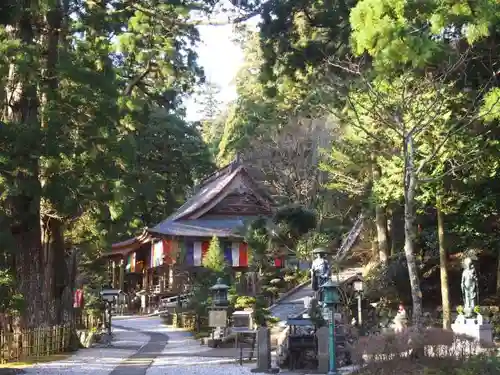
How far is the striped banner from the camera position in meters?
32.3

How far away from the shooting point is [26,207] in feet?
49.3

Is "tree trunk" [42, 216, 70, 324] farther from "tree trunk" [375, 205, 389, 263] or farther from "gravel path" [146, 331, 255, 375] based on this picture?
"tree trunk" [375, 205, 389, 263]

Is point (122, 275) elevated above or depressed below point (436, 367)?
above

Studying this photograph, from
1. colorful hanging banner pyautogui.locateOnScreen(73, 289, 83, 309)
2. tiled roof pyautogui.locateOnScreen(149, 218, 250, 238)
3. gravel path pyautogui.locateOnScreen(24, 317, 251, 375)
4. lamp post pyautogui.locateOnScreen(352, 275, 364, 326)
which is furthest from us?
tiled roof pyautogui.locateOnScreen(149, 218, 250, 238)

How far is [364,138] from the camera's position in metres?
17.3

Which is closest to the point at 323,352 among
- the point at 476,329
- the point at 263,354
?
the point at 263,354

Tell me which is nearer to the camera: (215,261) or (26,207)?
(26,207)

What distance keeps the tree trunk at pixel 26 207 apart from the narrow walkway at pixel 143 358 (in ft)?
8.71

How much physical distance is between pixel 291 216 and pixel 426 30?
1550 cm

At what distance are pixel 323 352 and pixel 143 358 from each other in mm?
5586

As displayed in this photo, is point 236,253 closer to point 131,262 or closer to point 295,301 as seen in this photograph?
point 295,301

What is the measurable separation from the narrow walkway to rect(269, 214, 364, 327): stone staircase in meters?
3.79

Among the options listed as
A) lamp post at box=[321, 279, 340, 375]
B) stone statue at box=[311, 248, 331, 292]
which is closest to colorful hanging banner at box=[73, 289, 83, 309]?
stone statue at box=[311, 248, 331, 292]

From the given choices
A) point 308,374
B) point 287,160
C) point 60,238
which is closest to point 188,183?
point 287,160
